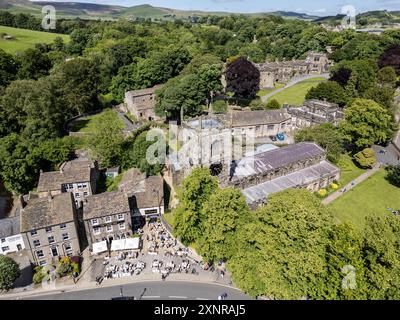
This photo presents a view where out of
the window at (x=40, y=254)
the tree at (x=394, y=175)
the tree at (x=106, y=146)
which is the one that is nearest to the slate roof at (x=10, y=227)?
the window at (x=40, y=254)

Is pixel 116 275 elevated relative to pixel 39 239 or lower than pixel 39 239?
lower

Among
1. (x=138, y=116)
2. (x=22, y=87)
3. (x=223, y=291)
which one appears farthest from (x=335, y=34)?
(x=223, y=291)

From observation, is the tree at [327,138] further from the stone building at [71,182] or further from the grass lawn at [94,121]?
the grass lawn at [94,121]

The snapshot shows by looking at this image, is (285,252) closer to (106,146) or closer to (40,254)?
(40,254)

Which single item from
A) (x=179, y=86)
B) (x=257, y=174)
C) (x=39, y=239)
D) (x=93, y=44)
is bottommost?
(x=39, y=239)

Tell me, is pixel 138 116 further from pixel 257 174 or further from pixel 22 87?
pixel 257 174

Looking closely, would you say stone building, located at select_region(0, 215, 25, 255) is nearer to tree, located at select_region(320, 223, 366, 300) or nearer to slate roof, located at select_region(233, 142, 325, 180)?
slate roof, located at select_region(233, 142, 325, 180)
